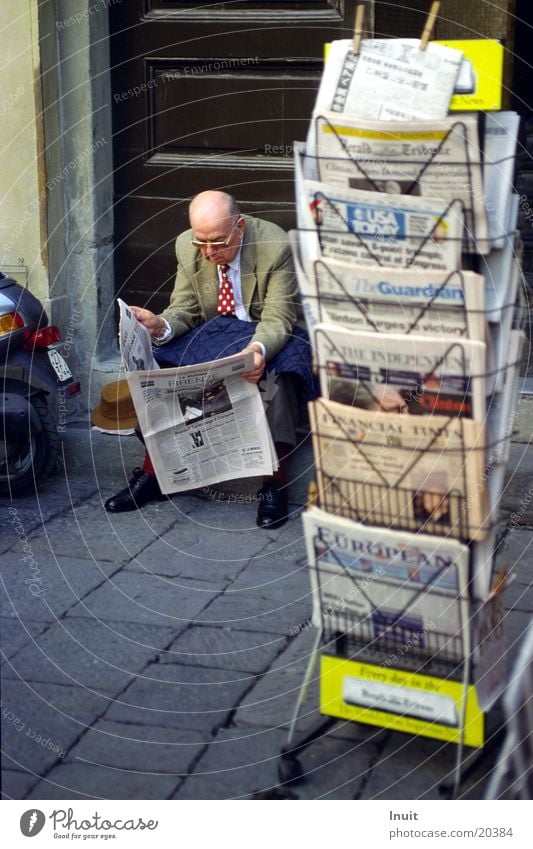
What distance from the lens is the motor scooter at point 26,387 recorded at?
445 centimetres

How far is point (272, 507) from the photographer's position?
13.8 ft

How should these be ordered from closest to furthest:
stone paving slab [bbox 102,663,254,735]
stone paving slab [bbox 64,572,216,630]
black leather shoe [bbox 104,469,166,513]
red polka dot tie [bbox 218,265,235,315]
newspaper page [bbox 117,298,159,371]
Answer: stone paving slab [bbox 102,663,254,735], stone paving slab [bbox 64,572,216,630], newspaper page [bbox 117,298,159,371], red polka dot tie [bbox 218,265,235,315], black leather shoe [bbox 104,469,166,513]

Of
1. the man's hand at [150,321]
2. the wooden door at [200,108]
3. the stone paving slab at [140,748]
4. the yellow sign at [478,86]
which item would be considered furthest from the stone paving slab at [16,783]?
the wooden door at [200,108]

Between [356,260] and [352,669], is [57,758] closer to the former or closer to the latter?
[352,669]

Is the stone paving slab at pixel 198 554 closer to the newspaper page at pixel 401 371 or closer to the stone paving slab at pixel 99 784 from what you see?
the stone paving slab at pixel 99 784

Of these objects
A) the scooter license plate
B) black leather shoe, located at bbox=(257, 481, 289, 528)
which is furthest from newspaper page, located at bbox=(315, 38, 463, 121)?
the scooter license plate

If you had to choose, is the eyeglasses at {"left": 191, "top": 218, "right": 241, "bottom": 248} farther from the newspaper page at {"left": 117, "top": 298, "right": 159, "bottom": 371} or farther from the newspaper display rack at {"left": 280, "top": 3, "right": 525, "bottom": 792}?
the newspaper display rack at {"left": 280, "top": 3, "right": 525, "bottom": 792}

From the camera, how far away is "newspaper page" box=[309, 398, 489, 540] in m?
2.36

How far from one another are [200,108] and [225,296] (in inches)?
42.0

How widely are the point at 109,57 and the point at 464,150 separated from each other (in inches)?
120

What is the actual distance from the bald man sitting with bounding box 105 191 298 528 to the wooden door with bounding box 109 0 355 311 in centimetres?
63

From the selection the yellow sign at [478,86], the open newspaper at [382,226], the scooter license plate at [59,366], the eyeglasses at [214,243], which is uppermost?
the yellow sign at [478,86]

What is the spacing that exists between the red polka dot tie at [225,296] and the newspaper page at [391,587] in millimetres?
1883

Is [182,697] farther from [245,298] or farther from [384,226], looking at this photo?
[245,298]
